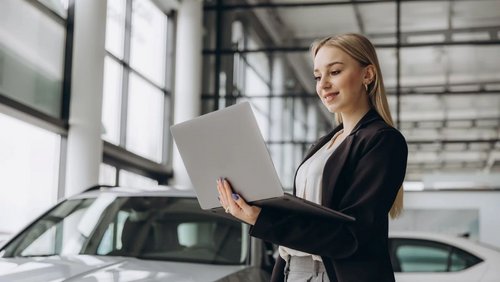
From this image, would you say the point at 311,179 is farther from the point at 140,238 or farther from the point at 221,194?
the point at 140,238

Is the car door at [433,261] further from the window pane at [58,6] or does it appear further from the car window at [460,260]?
the window pane at [58,6]

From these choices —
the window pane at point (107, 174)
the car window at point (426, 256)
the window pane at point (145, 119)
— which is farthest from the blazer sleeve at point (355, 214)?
the window pane at point (145, 119)

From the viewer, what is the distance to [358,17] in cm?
1617

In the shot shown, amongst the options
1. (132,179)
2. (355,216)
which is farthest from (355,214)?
(132,179)

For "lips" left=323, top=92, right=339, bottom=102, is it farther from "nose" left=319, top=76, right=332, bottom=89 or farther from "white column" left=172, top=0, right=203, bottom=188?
"white column" left=172, top=0, right=203, bottom=188

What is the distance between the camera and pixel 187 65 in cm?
1619

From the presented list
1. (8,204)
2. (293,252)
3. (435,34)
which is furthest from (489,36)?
(293,252)

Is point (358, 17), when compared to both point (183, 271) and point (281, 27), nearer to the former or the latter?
point (281, 27)

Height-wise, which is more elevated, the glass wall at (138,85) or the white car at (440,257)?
the glass wall at (138,85)

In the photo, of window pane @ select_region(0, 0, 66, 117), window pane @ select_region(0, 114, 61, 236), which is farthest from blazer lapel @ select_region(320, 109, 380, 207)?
window pane @ select_region(0, 0, 66, 117)

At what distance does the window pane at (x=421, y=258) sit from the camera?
25.6ft

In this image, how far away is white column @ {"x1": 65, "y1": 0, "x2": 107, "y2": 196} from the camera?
11461 mm

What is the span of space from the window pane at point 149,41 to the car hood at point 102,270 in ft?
33.7

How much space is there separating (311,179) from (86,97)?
9.73m
